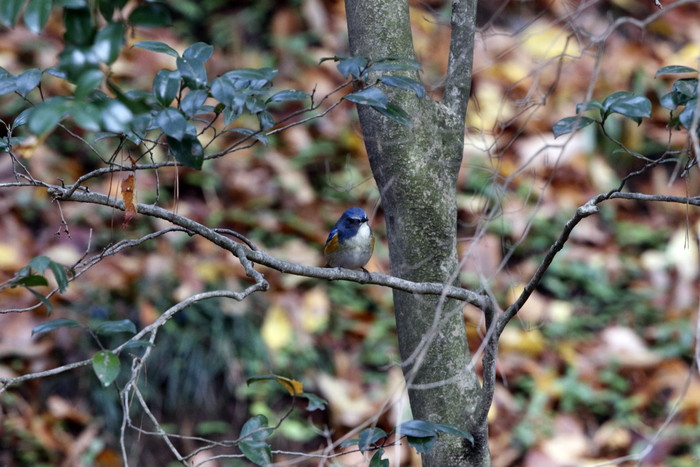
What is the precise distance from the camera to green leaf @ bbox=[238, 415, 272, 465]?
1.90 m

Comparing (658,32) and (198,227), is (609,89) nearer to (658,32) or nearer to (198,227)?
(658,32)

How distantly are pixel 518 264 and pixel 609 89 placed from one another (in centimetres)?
190

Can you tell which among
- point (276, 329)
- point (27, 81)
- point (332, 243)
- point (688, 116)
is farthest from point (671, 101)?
point (276, 329)

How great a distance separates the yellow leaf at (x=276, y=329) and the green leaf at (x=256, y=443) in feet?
7.59

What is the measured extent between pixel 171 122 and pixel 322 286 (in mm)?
3361

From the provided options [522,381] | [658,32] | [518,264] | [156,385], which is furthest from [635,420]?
[658,32]

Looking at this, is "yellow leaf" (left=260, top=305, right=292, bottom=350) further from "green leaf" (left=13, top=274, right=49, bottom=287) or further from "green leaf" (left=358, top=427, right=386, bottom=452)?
"green leaf" (left=13, top=274, right=49, bottom=287)

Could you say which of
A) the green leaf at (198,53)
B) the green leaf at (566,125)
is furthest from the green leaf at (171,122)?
the green leaf at (566,125)

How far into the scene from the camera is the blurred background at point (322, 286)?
4.17m

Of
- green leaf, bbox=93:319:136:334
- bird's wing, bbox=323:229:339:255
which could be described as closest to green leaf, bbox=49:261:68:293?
green leaf, bbox=93:319:136:334

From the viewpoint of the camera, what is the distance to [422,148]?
2.23 m

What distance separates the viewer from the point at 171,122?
153 centimetres

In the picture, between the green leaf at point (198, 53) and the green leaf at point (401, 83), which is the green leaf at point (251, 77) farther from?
the green leaf at point (401, 83)

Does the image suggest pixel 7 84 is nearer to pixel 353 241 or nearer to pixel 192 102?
pixel 192 102
